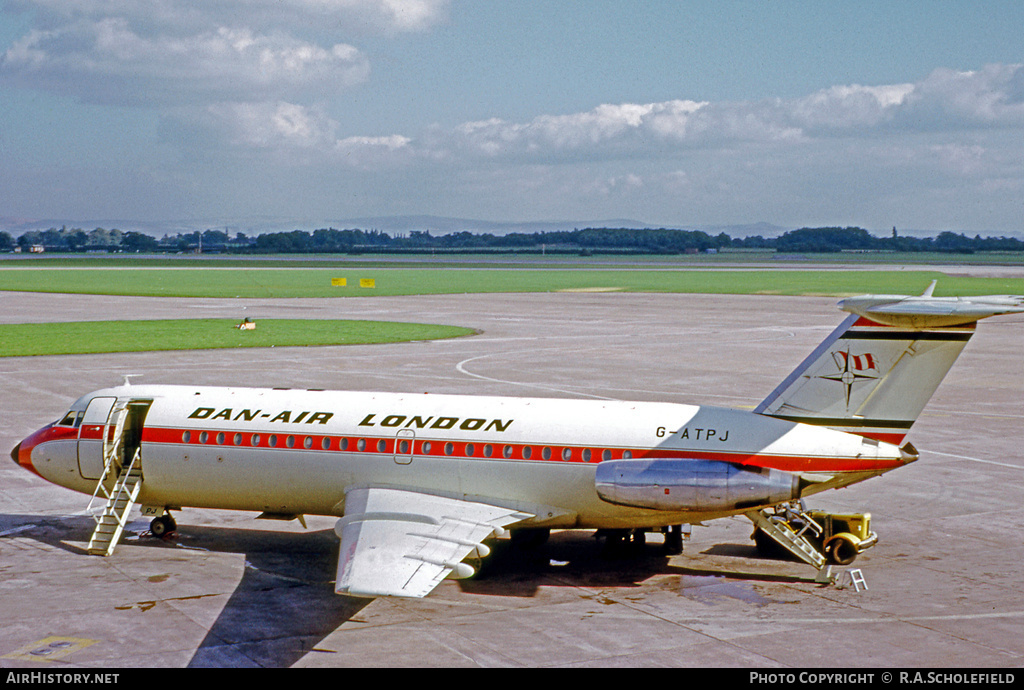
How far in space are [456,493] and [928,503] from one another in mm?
13634

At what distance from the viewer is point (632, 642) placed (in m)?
17.1

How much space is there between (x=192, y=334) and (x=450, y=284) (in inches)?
2787

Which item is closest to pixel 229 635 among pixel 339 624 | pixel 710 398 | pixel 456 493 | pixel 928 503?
pixel 339 624

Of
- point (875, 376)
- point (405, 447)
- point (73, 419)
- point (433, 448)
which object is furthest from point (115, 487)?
point (875, 376)

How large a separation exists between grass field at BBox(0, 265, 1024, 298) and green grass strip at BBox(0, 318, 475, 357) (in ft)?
115

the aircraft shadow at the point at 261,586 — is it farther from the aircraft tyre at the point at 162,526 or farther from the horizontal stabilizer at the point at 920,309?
the horizontal stabilizer at the point at 920,309

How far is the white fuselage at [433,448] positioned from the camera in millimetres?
20266

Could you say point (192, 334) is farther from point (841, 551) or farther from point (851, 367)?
point (851, 367)

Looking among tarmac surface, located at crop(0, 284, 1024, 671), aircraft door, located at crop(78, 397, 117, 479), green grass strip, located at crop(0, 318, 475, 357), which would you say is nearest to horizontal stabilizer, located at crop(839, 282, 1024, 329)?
tarmac surface, located at crop(0, 284, 1024, 671)

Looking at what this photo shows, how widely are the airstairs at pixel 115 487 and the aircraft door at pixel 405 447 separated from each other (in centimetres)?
616

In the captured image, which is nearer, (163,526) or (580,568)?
(580,568)

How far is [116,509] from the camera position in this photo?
2312cm

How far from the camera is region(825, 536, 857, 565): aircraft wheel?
71.3 feet
